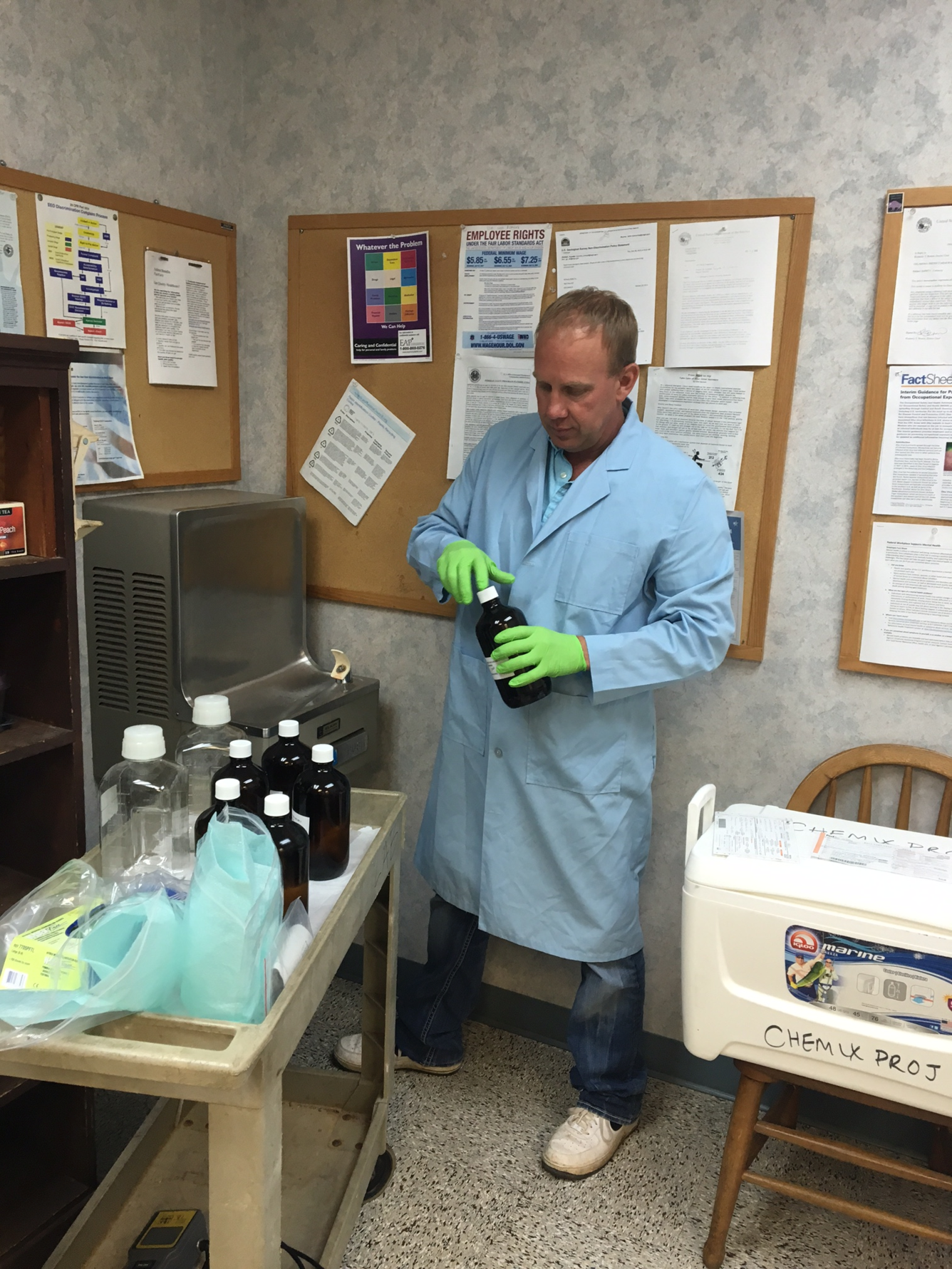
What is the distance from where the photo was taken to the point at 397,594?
7.52ft

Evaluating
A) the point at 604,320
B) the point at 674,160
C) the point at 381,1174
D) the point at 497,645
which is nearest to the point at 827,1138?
the point at 381,1174

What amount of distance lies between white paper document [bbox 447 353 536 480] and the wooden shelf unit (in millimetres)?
988

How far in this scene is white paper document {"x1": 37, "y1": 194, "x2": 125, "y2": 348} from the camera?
1.81 metres

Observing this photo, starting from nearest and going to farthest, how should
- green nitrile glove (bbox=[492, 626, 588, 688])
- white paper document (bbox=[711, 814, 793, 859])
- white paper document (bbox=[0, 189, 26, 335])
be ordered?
white paper document (bbox=[711, 814, 793, 859]) < green nitrile glove (bbox=[492, 626, 588, 688]) < white paper document (bbox=[0, 189, 26, 335])

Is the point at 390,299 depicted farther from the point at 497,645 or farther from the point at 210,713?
the point at 210,713

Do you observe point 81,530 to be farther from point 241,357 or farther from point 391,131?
point 391,131

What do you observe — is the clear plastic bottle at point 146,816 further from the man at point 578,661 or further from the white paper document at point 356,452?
the white paper document at point 356,452

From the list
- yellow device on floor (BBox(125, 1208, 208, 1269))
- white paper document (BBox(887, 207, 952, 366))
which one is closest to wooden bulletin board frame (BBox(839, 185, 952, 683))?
white paper document (BBox(887, 207, 952, 366))

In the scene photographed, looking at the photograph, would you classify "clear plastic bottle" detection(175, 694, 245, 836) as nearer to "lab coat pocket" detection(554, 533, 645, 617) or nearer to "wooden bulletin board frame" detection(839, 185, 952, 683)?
"lab coat pocket" detection(554, 533, 645, 617)

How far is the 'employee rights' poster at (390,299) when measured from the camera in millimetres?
2139

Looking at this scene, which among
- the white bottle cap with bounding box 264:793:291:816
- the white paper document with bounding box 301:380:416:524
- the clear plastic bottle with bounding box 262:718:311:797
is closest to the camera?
the white bottle cap with bounding box 264:793:291:816

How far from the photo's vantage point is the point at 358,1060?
2080mm

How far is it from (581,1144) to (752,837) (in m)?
0.80

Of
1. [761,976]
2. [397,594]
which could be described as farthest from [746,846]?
[397,594]
